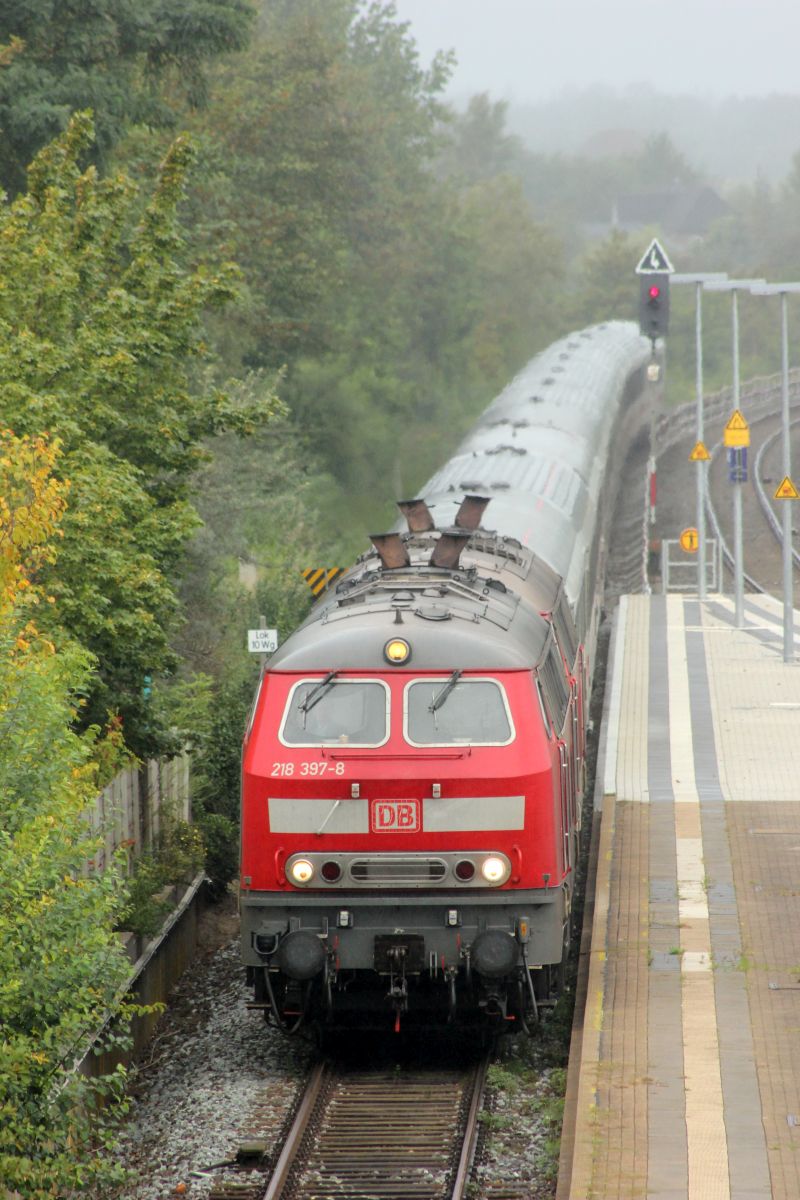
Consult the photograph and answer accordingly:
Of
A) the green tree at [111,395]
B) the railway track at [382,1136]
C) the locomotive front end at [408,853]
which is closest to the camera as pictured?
the railway track at [382,1136]

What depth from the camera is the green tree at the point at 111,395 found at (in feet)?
48.4

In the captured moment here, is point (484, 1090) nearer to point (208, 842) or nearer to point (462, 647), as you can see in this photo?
point (462, 647)

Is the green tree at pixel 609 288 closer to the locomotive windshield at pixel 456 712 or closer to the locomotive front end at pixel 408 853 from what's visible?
the locomotive windshield at pixel 456 712

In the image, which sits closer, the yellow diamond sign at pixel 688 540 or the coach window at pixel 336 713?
the coach window at pixel 336 713

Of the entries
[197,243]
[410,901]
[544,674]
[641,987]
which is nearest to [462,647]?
[544,674]

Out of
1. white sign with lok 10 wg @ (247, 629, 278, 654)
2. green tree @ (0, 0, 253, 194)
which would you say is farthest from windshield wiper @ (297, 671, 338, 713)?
green tree @ (0, 0, 253, 194)

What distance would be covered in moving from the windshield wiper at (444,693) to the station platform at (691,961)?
7.91 feet

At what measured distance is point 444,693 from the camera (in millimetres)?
11398

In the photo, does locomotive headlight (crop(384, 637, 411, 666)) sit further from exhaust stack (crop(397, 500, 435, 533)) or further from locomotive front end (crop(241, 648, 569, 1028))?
exhaust stack (crop(397, 500, 435, 533))

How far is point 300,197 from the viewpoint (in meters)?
46.1

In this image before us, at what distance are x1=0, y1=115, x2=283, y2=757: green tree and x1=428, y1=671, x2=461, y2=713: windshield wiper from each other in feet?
13.6

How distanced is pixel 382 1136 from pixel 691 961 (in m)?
2.85

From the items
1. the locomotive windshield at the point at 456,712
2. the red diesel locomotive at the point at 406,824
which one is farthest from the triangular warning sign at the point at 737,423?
the locomotive windshield at the point at 456,712

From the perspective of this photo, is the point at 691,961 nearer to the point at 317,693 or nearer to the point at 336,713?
the point at 336,713
